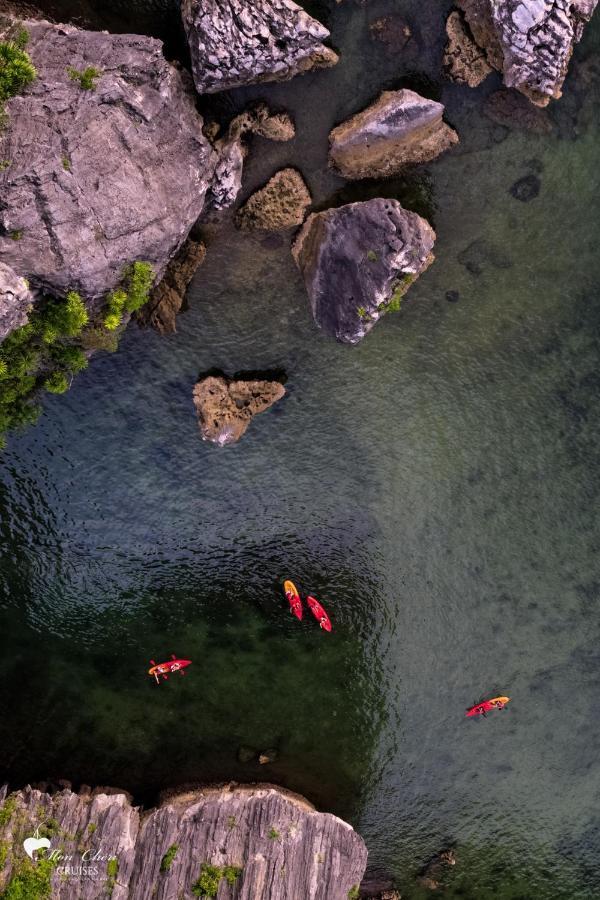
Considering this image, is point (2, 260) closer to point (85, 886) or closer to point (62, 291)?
point (62, 291)

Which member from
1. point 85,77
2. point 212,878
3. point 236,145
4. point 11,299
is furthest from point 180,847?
point 85,77

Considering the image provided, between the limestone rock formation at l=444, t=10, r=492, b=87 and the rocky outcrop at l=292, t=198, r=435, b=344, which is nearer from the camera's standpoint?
the limestone rock formation at l=444, t=10, r=492, b=87

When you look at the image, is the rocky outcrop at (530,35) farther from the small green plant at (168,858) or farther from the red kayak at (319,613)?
the small green plant at (168,858)

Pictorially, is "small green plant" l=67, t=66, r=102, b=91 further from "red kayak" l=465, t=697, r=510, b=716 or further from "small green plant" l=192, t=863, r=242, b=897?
"small green plant" l=192, t=863, r=242, b=897

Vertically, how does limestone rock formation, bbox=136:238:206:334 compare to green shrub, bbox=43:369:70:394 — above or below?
above

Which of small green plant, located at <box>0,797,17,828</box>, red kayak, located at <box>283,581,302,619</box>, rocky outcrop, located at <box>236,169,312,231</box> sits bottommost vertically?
small green plant, located at <box>0,797,17,828</box>

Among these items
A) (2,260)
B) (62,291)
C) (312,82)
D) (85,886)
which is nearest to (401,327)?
(312,82)

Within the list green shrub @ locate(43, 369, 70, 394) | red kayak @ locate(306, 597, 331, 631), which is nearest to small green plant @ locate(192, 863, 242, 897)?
red kayak @ locate(306, 597, 331, 631)
